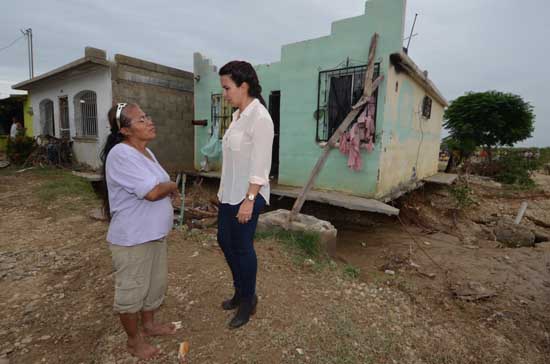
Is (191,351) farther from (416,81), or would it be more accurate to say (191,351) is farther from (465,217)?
(465,217)

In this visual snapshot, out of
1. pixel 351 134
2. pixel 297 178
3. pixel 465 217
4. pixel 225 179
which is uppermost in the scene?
pixel 351 134

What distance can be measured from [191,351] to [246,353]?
35 cm

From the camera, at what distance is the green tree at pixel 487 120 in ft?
35.9

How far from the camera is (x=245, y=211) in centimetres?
174

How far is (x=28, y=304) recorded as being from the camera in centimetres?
241

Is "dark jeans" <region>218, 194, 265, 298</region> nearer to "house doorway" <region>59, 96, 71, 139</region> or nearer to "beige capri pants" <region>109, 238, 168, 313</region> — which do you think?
"beige capri pants" <region>109, 238, 168, 313</region>

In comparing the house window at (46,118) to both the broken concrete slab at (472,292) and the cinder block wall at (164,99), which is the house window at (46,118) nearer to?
the cinder block wall at (164,99)

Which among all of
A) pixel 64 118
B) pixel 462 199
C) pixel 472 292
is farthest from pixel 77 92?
pixel 462 199

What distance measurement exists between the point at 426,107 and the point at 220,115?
5.30 metres

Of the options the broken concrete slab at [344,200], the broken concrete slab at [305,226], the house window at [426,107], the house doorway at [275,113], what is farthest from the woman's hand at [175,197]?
the house window at [426,107]

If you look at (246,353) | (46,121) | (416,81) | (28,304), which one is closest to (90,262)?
(28,304)

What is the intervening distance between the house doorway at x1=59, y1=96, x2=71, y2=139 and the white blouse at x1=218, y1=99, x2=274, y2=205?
10585 mm

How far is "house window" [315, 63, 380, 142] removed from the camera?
5184mm

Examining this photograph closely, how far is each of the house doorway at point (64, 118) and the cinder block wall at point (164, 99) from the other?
3.51 meters
